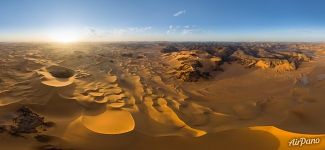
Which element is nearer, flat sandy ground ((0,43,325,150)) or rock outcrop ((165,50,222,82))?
flat sandy ground ((0,43,325,150))

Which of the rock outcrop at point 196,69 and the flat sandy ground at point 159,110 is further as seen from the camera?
the rock outcrop at point 196,69

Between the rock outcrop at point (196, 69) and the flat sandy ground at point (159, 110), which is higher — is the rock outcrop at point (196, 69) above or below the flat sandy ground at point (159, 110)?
above

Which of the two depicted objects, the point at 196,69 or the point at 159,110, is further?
the point at 196,69

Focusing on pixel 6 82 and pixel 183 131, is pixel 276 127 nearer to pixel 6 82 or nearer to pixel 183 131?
pixel 183 131

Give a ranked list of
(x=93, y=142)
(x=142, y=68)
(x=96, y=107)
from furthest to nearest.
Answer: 1. (x=142, y=68)
2. (x=96, y=107)
3. (x=93, y=142)

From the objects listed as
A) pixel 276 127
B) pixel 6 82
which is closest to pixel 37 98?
pixel 6 82

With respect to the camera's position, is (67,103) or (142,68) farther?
(142,68)

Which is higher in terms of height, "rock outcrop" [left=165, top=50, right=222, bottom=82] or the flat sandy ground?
"rock outcrop" [left=165, top=50, right=222, bottom=82]

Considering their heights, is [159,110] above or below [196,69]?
below
